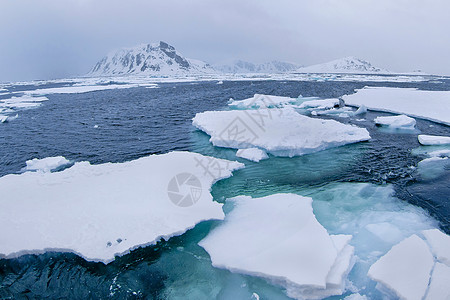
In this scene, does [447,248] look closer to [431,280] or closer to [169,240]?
[431,280]

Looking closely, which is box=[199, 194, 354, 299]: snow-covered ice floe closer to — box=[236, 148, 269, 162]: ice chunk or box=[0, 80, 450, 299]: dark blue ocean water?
box=[0, 80, 450, 299]: dark blue ocean water

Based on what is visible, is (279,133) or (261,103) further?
(261,103)

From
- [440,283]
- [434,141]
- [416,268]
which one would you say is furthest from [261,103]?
[440,283]

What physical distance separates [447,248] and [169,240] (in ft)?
21.5

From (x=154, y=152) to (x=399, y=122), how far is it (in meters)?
15.9

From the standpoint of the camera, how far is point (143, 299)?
5250 mm

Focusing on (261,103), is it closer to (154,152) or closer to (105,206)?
(154,152)

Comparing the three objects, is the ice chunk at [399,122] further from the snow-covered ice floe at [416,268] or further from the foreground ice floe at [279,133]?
the snow-covered ice floe at [416,268]

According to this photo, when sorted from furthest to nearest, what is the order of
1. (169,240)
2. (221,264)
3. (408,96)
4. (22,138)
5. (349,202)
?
(408,96)
(22,138)
(349,202)
(169,240)
(221,264)

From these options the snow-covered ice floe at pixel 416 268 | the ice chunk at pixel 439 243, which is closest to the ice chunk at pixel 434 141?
the ice chunk at pixel 439 243

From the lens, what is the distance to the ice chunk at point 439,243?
546 cm

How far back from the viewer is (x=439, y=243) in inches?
232

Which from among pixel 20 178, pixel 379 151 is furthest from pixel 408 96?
pixel 20 178

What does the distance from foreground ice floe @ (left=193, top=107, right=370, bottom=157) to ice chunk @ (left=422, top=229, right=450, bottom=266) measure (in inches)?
262
